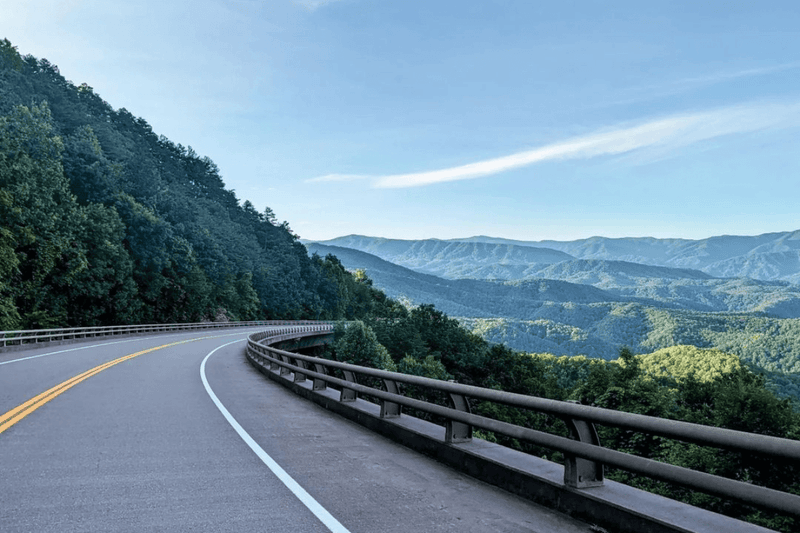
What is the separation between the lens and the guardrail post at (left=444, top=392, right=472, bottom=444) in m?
7.23

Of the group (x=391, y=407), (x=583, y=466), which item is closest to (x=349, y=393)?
(x=391, y=407)

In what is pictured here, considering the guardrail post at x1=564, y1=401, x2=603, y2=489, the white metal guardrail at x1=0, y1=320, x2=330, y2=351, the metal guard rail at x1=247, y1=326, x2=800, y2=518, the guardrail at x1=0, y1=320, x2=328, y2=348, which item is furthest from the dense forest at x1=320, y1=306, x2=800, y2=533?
the guardrail at x1=0, y1=320, x2=328, y2=348

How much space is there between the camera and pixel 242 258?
108 metres

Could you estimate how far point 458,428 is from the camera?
7281mm

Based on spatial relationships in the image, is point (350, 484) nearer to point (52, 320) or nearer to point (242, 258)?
point (52, 320)

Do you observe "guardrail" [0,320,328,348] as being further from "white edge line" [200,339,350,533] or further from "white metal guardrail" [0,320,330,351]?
"white edge line" [200,339,350,533]

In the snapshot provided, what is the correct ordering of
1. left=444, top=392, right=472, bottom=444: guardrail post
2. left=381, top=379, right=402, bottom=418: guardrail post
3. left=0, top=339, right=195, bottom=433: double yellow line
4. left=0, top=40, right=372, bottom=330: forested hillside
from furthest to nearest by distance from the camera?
left=0, top=40, right=372, bottom=330: forested hillside, left=0, top=339, right=195, bottom=433: double yellow line, left=381, top=379, right=402, bottom=418: guardrail post, left=444, top=392, right=472, bottom=444: guardrail post

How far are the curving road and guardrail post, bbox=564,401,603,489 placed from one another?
0.39 meters

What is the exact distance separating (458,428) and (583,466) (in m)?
2.18

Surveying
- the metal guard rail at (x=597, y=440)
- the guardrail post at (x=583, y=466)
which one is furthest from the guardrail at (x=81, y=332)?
the guardrail post at (x=583, y=466)

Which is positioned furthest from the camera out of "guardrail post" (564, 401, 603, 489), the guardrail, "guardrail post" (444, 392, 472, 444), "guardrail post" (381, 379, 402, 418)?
the guardrail

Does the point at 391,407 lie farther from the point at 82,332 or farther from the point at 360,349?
the point at 360,349

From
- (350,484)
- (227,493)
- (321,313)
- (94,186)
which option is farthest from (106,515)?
(321,313)

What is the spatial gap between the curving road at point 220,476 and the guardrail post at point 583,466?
1.27 feet
